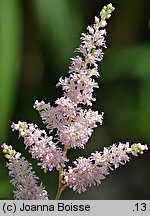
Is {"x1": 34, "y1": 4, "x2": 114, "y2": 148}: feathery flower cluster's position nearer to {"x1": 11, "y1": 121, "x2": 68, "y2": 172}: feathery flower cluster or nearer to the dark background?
{"x1": 11, "y1": 121, "x2": 68, "y2": 172}: feathery flower cluster

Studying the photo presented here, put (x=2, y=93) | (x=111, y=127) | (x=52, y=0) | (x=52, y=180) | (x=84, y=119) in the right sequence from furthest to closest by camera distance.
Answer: (x=111, y=127), (x=52, y=180), (x=52, y=0), (x=2, y=93), (x=84, y=119)

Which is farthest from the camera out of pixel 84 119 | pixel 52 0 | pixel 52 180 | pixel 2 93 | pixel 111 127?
pixel 111 127

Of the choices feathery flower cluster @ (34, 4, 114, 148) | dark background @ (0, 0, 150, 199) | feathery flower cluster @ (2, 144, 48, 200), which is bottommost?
feathery flower cluster @ (2, 144, 48, 200)

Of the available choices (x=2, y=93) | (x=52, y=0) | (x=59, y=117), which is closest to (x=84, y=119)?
(x=59, y=117)

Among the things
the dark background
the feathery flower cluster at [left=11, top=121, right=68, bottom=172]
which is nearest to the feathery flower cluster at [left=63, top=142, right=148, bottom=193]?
the feathery flower cluster at [left=11, top=121, right=68, bottom=172]

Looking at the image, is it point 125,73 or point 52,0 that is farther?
point 125,73

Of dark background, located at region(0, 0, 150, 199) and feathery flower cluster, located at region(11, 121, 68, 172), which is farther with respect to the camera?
dark background, located at region(0, 0, 150, 199)
